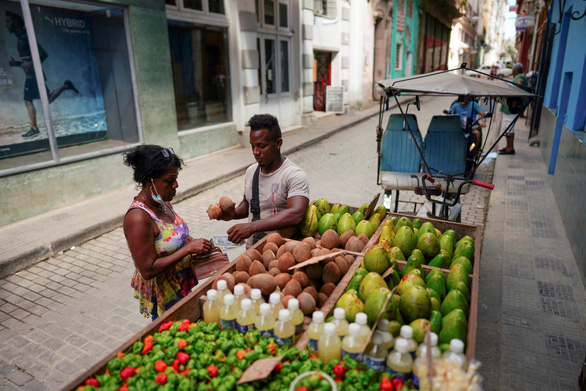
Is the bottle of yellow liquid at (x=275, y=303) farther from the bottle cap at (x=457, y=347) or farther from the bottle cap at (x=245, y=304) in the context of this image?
the bottle cap at (x=457, y=347)

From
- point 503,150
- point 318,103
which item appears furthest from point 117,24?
point 318,103

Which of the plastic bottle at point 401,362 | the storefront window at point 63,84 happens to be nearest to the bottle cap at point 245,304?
the plastic bottle at point 401,362

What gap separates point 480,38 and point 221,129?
74.8 meters

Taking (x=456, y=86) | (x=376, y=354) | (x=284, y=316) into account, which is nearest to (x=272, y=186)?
(x=284, y=316)

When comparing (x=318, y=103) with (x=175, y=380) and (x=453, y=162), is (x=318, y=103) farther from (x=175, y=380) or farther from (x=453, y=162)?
(x=175, y=380)

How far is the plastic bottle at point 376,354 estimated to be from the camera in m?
1.73

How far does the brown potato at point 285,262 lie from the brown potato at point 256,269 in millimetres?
110

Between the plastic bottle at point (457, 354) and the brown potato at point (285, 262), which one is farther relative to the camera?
the brown potato at point (285, 262)

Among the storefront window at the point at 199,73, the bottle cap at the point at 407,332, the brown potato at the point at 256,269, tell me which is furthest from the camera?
Result: the storefront window at the point at 199,73

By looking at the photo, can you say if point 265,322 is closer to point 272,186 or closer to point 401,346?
point 401,346

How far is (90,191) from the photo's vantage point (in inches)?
293

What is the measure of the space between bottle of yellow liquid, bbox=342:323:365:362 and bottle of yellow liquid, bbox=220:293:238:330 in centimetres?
60

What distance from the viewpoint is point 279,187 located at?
124 inches

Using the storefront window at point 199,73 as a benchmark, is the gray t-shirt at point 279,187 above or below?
below
